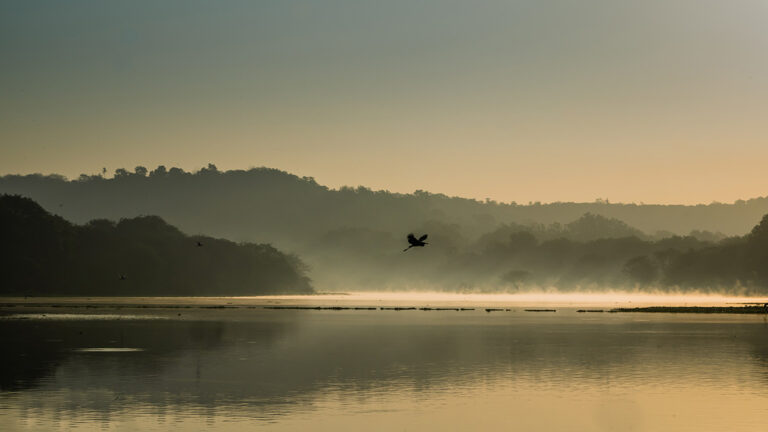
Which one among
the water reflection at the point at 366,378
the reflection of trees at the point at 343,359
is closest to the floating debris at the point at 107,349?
the water reflection at the point at 366,378

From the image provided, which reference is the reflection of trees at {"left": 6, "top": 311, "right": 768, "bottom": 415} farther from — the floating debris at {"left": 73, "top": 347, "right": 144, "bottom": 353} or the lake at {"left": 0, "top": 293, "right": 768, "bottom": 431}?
the floating debris at {"left": 73, "top": 347, "right": 144, "bottom": 353}

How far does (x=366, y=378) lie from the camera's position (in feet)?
202

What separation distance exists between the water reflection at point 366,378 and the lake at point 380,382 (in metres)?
0.12

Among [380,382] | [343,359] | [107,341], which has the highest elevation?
[107,341]

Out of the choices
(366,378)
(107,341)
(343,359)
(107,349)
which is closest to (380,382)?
(366,378)

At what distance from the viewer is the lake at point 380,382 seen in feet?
147

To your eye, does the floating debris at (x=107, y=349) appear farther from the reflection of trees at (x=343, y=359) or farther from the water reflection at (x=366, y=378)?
the reflection of trees at (x=343, y=359)

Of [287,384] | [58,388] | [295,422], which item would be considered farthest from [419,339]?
[295,422]

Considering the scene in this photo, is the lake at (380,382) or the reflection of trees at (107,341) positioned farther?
the reflection of trees at (107,341)

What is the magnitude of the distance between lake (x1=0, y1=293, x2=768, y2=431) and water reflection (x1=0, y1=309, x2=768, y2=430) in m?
0.12

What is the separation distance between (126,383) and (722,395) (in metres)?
31.5

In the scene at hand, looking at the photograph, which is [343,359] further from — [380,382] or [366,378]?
[380,382]

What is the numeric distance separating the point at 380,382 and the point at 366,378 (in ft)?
7.88

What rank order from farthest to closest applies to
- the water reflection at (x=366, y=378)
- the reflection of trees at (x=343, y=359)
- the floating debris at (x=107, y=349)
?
1. the floating debris at (x=107, y=349)
2. the reflection of trees at (x=343, y=359)
3. the water reflection at (x=366, y=378)
